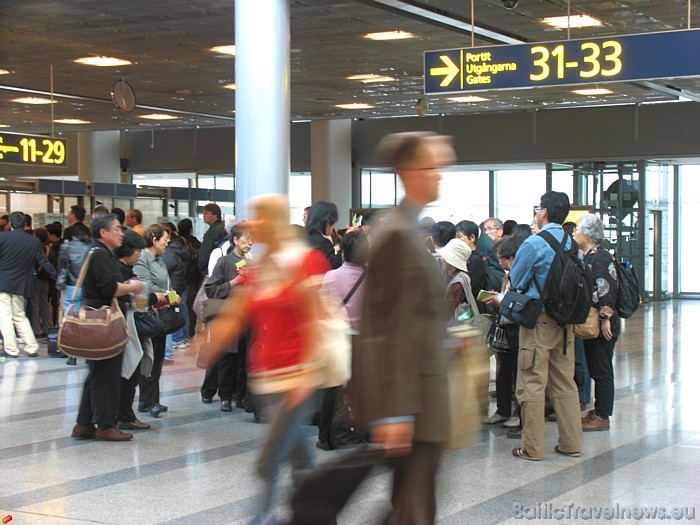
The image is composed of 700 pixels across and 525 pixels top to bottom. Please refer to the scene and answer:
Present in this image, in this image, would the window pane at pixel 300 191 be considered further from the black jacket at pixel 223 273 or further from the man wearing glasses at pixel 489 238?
the black jacket at pixel 223 273

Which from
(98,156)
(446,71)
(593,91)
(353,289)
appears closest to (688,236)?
(593,91)

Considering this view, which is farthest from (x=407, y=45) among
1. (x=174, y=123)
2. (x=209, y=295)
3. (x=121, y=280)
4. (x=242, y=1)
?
(x=174, y=123)

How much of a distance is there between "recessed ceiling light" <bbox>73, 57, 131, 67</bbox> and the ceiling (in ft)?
0.66

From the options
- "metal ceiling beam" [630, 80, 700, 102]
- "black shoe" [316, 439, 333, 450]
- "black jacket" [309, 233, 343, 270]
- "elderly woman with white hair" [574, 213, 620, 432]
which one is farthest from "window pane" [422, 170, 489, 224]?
"black shoe" [316, 439, 333, 450]

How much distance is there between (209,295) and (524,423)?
307cm

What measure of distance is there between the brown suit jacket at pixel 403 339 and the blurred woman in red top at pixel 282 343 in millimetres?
1080

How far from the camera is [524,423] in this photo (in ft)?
23.2

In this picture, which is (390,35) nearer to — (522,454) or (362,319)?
(522,454)

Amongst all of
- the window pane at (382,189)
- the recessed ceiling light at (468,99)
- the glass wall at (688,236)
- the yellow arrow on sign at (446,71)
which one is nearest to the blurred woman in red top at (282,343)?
the yellow arrow on sign at (446,71)

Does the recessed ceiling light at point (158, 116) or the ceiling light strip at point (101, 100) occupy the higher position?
the ceiling light strip at point (101, 100)

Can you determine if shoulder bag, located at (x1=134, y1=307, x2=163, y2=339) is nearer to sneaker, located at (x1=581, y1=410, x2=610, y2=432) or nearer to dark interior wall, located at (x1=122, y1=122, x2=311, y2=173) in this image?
sneaker, located at (x1=581, y1=410, x2=610, y2=432)

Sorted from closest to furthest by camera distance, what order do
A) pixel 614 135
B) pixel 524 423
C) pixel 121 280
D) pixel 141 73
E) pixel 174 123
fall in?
pixel 524 423 < pixel 121 280 < pixel 141 73 < pixel 614 135 < pixel 174 123

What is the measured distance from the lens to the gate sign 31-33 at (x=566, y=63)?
9.13 metres

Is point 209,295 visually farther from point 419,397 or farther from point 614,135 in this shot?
point 614,135
